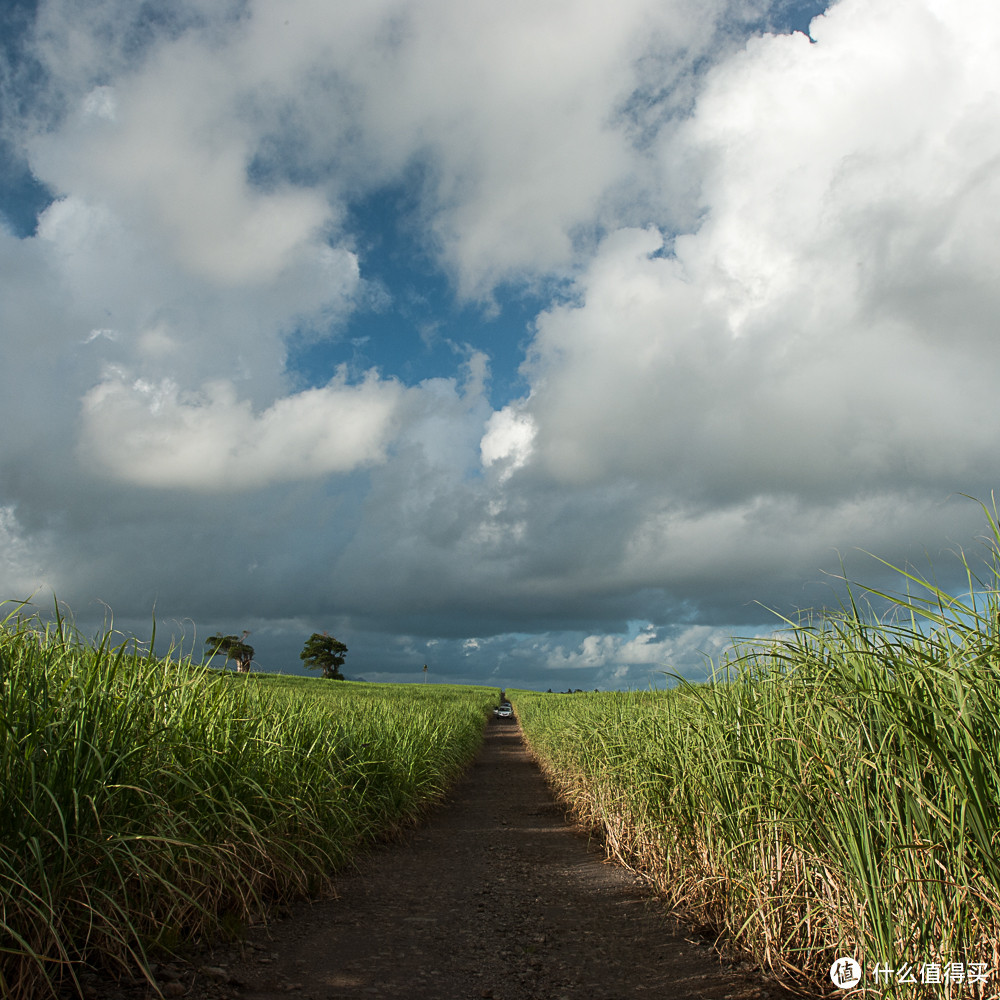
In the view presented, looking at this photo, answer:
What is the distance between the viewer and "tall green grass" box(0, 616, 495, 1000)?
2.83 metres

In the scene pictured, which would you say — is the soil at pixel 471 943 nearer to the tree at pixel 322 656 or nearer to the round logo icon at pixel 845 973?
the round logo icon at pixel 845 973

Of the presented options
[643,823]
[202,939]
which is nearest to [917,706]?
[643,823]

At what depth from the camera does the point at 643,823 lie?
19.0 feet

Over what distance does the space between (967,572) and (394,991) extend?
372 cm

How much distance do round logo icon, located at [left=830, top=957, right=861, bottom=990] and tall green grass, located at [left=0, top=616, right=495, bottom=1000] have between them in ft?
10.4

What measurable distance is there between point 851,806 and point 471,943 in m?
2.77

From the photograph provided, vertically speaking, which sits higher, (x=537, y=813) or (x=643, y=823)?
(x=643, y=823)

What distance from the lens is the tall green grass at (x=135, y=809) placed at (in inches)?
111

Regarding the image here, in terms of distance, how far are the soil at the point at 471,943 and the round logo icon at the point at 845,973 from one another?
0.48 meters

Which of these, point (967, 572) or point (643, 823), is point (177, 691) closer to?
point (643, 823)

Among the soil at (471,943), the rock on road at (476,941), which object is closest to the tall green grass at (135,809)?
the soil at (471,943)

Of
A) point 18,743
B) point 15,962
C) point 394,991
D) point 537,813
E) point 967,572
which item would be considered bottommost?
point 537,813

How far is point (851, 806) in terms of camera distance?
3014 mm

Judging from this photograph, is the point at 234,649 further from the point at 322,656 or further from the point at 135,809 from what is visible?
the point at 322,656
